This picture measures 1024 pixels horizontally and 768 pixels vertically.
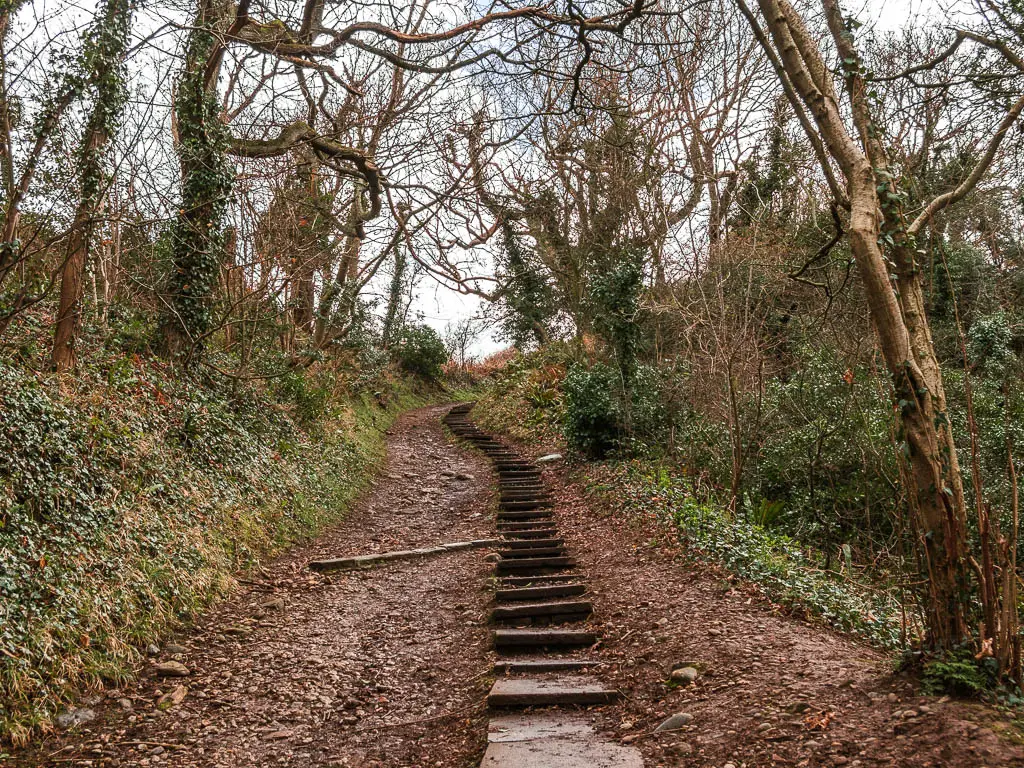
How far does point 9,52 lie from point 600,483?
8.40 meters

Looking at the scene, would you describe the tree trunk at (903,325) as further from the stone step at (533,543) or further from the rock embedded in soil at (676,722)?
the stone step at (533,543)

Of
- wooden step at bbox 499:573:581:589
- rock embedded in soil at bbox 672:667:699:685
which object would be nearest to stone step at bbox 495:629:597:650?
rock embedded in soil at bbox 672:667:699:685

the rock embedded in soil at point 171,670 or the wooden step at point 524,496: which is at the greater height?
the wooden step at point 524,496

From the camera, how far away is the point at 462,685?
16.0ft

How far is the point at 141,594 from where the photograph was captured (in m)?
5.17

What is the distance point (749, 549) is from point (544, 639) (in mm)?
2299

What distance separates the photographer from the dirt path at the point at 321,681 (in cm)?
391

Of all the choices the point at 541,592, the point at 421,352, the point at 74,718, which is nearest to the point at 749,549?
the point at 541,592

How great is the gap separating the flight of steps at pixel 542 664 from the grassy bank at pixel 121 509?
2618 millimetres

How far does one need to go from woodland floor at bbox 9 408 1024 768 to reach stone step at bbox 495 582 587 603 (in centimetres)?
20

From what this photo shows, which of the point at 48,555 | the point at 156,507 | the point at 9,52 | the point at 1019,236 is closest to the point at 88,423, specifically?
the point at 156,507

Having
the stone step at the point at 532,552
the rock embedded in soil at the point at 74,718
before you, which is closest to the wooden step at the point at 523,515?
the stone step at the point at 532,552

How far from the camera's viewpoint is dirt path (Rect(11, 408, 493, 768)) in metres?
3.91

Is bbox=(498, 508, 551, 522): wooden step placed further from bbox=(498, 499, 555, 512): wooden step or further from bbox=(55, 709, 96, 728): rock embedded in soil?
bbox=(55, 709, 96, 728): rock embedded in soil
